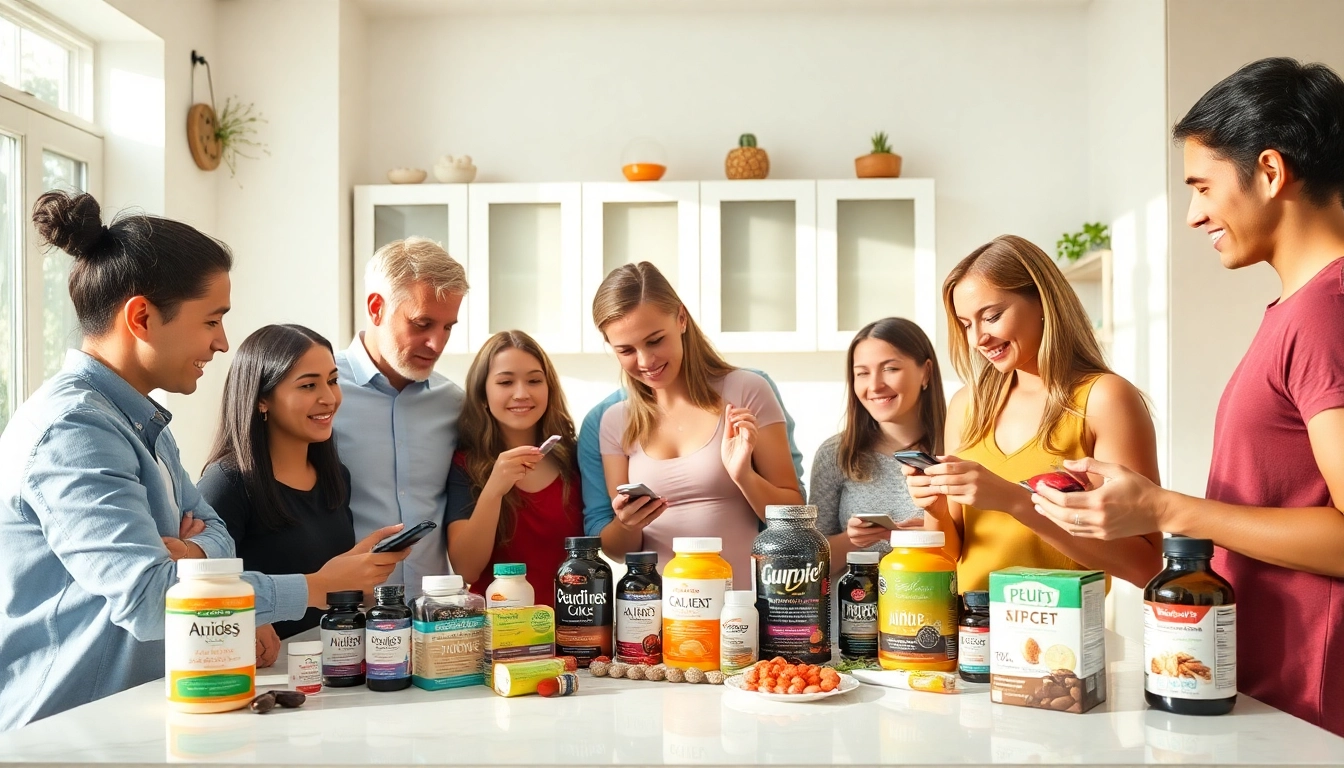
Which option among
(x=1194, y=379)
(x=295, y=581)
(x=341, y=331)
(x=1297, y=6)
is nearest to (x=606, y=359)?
(x=341, y=331)

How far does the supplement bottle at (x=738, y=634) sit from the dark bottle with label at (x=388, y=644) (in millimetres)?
406

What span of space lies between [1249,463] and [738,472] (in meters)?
0.96

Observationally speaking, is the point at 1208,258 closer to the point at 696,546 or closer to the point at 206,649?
the point at 696,546

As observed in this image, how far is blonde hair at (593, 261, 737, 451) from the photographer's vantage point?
2172 mm

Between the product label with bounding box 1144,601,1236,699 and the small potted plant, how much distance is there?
3.11m

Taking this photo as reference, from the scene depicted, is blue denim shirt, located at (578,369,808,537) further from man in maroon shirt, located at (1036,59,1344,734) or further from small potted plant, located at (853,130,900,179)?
small potted plant, located at (853,130,900,179)

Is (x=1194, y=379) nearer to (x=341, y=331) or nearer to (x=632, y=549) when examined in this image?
(x=632, y=549)

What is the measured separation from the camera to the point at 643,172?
412cm

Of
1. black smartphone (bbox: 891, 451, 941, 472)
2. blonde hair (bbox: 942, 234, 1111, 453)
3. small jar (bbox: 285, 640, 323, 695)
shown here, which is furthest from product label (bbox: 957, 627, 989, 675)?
small jar (bbox: 285, 640, 323, 695)

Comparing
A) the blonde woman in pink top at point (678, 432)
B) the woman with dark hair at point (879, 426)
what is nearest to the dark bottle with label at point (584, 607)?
the blonde woman in pink top at point (678, 432)

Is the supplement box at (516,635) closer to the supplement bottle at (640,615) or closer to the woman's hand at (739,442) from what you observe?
the supplement bottle at (640,615)

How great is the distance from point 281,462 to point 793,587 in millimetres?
1091

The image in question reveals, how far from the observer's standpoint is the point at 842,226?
4098 millimetres

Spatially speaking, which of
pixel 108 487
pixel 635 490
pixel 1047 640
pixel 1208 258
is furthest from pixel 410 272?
pixel 1208 258
